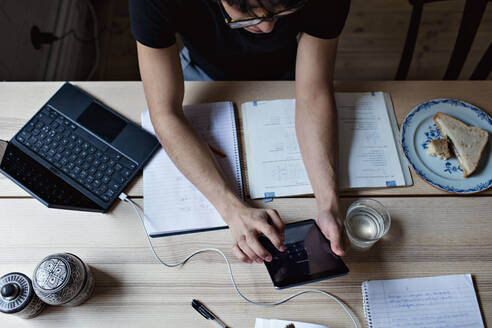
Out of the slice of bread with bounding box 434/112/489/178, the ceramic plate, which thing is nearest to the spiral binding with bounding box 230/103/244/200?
the ceramic plate

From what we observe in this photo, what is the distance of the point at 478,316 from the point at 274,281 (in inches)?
18.1

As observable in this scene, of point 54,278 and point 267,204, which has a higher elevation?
point 54,278

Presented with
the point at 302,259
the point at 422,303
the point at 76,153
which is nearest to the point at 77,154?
the point at 76,153

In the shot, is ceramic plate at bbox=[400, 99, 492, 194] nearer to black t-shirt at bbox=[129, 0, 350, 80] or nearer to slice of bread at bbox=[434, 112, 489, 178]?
slice of bread at bbox=[434, 112, 489, 178]

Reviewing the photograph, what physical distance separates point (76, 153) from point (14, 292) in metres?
0.35

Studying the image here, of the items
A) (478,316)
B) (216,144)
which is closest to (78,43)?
(216,144)

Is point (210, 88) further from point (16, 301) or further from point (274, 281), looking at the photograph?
point (16, 301)

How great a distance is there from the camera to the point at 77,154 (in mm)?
903

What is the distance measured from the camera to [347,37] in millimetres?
2010

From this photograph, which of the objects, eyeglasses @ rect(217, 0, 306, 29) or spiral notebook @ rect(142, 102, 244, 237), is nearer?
eyeglasses @ rect(217, 0, 306, 29)

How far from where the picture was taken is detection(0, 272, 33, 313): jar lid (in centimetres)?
69

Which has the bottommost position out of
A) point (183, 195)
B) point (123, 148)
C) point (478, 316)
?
point (478, 316)

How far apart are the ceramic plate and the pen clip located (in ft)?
2.02

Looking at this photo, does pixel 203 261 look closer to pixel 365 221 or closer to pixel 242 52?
pixel 365 221
